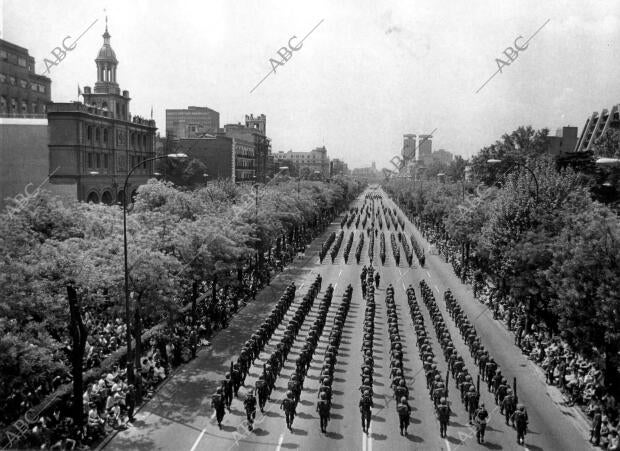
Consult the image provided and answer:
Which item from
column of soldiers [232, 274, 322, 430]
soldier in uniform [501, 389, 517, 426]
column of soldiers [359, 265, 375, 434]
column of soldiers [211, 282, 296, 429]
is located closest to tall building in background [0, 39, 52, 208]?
column of soldiers [211, 282, 296, 429]

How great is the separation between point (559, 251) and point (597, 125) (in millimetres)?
68740

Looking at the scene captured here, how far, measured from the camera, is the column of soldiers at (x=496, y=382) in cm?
1670

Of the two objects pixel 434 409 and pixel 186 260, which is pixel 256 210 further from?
pixel 434 409

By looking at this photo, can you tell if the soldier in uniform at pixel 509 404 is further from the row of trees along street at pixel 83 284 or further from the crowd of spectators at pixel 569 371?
the row of trees along street at pixel 83 284

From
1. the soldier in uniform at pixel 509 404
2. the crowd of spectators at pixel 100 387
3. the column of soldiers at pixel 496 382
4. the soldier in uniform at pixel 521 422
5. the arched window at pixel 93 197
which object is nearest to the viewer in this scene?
the crowd of spectators at pixel 100 387

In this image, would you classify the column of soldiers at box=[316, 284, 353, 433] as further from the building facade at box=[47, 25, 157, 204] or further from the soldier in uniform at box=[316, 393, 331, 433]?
the building facade at box=[47, 25, 157, 204]

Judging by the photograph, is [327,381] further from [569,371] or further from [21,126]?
[21,126]

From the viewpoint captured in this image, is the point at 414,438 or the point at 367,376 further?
the point at 367,376

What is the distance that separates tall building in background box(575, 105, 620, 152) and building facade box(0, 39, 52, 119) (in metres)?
67.9

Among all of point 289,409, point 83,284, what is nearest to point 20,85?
point 83,284

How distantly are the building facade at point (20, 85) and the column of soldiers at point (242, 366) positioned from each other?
47.1m

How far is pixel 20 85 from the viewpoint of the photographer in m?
66.6

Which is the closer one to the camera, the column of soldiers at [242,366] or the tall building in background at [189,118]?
the column of soldiers at [242,366]

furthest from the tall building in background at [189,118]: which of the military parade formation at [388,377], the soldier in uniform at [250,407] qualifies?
the soldier in uniform at [250,407]
